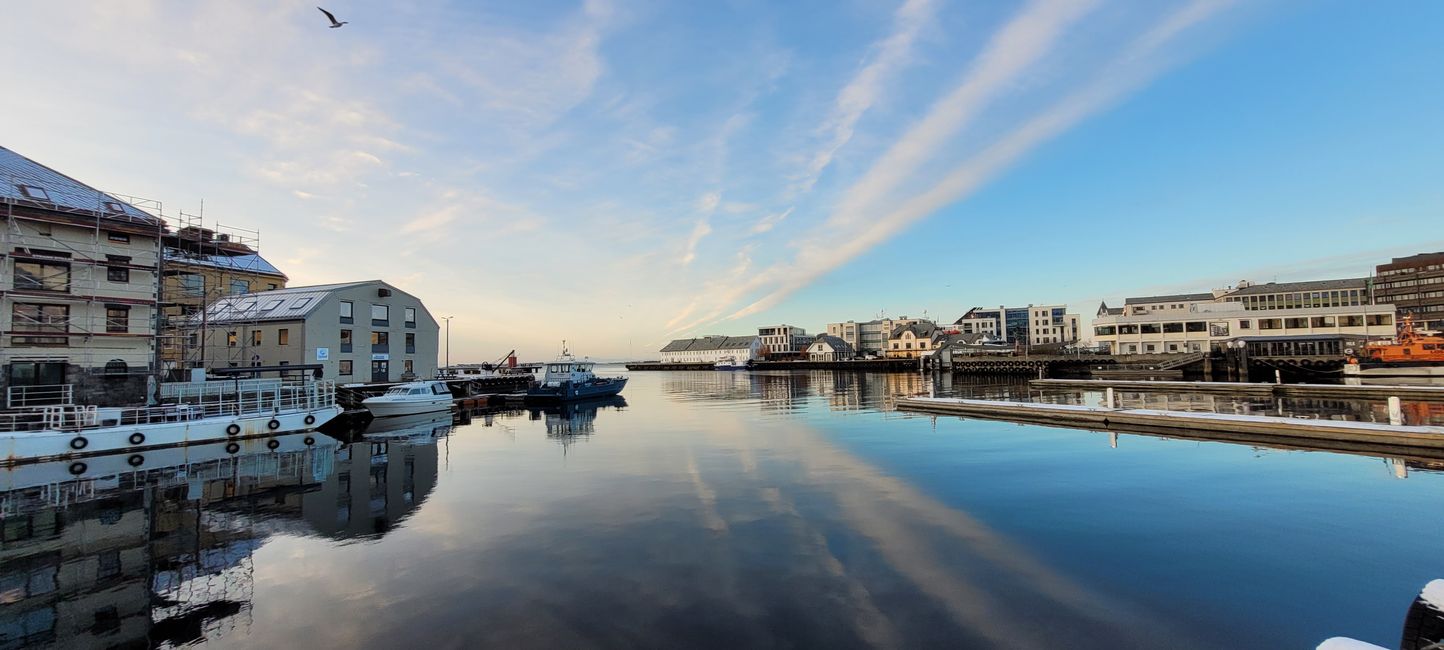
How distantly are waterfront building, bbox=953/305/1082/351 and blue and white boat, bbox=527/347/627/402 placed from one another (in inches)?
4219

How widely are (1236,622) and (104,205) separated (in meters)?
44.6

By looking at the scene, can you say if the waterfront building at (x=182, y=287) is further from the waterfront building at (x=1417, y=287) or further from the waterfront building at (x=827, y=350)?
the waterfront building at (x=1417, y=287)

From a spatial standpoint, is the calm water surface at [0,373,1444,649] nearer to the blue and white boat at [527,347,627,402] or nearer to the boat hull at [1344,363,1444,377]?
the blue and white boat at [527,347,627,402]

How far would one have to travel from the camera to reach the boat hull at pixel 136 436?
2148 centimetres

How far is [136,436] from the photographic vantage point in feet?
77.9

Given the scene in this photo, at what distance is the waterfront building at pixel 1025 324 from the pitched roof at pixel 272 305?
132 meters

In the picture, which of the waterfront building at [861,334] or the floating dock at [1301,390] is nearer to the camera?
the floating dock at [1301,390]

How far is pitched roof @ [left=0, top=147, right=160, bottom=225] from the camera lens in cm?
2659

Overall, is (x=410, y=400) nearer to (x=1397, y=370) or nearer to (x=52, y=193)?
(x=52, y=193)

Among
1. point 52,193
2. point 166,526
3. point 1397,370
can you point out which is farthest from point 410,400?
point 1397,370

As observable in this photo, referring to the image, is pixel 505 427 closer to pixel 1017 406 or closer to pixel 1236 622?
pixel 1017 406

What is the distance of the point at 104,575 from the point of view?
34.1 feet

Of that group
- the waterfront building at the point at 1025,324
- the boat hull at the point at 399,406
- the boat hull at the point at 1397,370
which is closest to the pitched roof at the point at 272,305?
the boat hull at the point at 399,406

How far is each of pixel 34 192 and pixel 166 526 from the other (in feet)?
85.0
